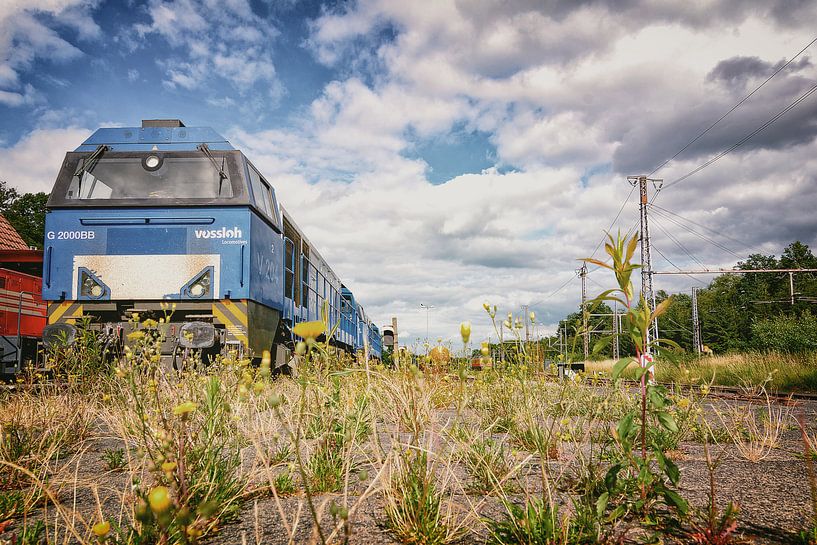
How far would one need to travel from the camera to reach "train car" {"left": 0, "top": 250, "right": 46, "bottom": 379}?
377 inches

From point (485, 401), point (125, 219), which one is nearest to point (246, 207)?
point (125, 219)

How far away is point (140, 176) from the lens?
23.3 ft

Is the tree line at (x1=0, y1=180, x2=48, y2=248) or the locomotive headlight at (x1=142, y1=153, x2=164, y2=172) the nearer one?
the locomotive headlight at (x1=142, y1=153, x2=164, y2=172)

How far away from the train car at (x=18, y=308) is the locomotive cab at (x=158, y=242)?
394 cm

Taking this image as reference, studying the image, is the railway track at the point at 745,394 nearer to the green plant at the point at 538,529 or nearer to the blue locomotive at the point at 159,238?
the green plant at the point at 538,529

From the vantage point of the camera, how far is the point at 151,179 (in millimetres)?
7102

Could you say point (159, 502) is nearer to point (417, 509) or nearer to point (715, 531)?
point (417, 509)

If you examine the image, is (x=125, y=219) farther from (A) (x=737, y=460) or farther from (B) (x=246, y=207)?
(A) (x=737, y=460)

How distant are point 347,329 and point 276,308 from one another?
7881 millimetres

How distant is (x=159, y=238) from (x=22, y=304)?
269 inches

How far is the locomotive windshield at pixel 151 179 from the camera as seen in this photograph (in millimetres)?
6996

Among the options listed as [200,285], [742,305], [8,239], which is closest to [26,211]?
[8,239]

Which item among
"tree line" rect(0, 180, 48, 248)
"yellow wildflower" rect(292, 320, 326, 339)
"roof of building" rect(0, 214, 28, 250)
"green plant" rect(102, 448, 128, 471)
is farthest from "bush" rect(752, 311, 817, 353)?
"tree line" rect(0, 180, 48, 248)

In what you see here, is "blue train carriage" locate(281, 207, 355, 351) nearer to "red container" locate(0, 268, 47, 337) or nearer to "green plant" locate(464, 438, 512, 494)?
"green plant" locate(464, 438, 512, 494)
